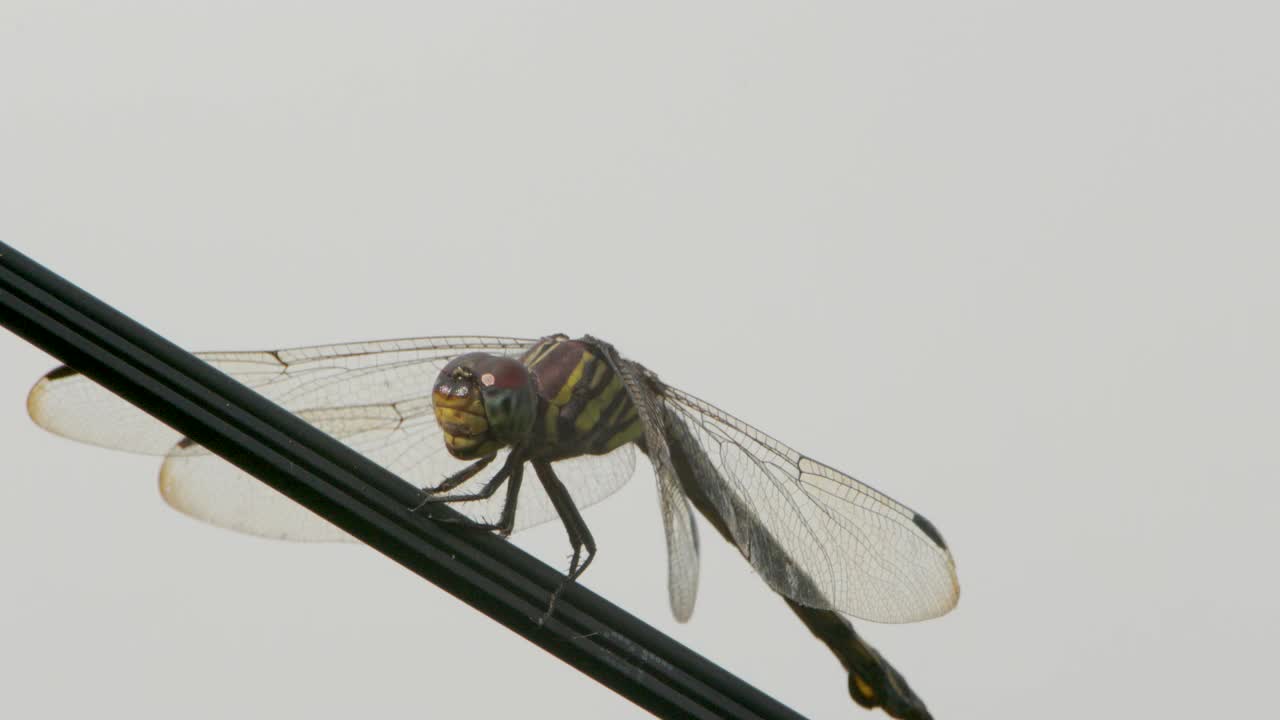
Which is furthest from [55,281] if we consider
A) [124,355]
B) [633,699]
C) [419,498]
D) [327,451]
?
[633,699]

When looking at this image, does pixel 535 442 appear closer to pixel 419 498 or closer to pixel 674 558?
pixel 674 558

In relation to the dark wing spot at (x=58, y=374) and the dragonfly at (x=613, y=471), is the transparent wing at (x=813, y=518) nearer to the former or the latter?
the dragonfly at (x=613, y=471)

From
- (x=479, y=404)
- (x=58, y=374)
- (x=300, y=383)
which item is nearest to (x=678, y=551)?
(x=479, y=404)

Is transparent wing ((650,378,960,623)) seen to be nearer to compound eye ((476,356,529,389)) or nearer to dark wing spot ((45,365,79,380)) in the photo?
compound eye ((476,356,529,389))

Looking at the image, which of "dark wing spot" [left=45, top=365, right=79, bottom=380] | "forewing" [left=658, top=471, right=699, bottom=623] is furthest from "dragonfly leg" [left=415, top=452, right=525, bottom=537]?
"dark wing spot" [left=45, top=365, right=79, bottom=380]

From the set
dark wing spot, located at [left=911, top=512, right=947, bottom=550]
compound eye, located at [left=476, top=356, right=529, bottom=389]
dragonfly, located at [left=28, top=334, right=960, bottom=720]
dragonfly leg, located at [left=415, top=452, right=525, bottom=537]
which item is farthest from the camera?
dark wing spot, located at [left=911, top=512, right=947, bottom=550]

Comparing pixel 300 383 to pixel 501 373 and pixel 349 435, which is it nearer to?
pixel 349 435
